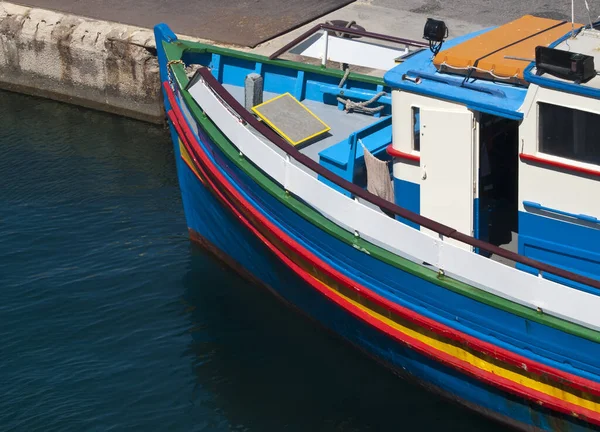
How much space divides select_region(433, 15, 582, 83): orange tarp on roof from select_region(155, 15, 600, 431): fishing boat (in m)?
0.02

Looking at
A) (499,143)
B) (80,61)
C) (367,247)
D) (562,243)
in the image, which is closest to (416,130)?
(499,143)

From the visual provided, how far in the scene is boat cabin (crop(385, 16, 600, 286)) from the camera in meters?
8.12

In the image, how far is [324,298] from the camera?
34.1ft

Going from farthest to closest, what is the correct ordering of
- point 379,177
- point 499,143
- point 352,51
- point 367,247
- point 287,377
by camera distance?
point 352,51 → point 287,377 → point 379,177 → point 367,247 → point 499,143

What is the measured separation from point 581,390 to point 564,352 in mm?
357

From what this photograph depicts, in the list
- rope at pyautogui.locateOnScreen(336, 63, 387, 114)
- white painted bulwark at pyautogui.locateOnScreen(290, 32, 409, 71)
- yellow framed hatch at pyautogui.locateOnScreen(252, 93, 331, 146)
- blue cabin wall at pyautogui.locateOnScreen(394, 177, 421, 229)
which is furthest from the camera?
white painted bulwark at pyautogui.locateOnScreen(290, 32, 409, 71)

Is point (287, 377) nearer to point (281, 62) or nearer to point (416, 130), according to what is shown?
point (416, 130)

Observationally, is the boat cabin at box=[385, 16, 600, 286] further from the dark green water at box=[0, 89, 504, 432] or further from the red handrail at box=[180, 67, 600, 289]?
the dark green water at box=[0, 89, 504, 432]

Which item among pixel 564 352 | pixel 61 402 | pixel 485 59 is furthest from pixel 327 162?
pixel 61 402

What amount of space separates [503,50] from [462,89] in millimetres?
628

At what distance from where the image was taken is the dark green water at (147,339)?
402 inches

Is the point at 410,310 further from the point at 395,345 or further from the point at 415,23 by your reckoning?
the point at 415,23

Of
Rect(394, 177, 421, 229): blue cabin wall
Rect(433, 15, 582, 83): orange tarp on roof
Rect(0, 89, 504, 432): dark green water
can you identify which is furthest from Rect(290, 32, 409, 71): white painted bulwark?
Rect(0, 89, 504, 432): dark green water

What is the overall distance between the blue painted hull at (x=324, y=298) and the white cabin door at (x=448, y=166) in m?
0.72
